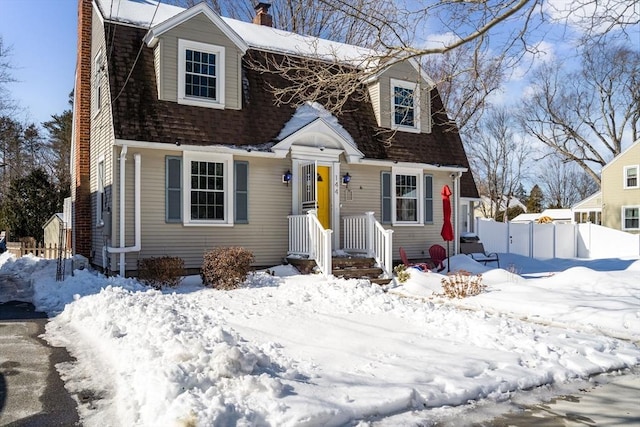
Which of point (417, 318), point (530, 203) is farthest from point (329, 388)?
point (530, 203)

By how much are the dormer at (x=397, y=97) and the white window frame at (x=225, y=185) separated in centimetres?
528

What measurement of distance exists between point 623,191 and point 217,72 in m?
27.2

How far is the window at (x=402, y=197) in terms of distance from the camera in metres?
15.5

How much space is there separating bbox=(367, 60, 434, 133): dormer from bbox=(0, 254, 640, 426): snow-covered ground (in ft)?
20.3

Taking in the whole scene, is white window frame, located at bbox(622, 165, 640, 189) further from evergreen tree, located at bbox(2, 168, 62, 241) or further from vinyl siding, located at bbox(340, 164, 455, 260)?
evergreen tree, located at bbox(2, 168, 62, 241)

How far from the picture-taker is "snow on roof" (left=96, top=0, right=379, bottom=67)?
13.4 metres

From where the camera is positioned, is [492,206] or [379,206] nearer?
[379,206]

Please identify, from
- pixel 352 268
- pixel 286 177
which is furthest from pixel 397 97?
pixel 352 268

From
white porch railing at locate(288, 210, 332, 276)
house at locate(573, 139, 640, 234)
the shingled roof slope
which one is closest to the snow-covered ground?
white porch railing at locate(288, 210, 332, 276)

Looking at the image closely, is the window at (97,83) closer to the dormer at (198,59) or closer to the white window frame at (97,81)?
the white window frame at (97,81)

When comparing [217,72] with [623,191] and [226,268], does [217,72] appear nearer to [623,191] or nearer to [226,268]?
[226,268]

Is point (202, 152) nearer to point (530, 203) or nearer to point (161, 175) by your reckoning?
point (161, 175)

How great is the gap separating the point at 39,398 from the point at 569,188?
205ft

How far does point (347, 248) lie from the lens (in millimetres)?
14445
